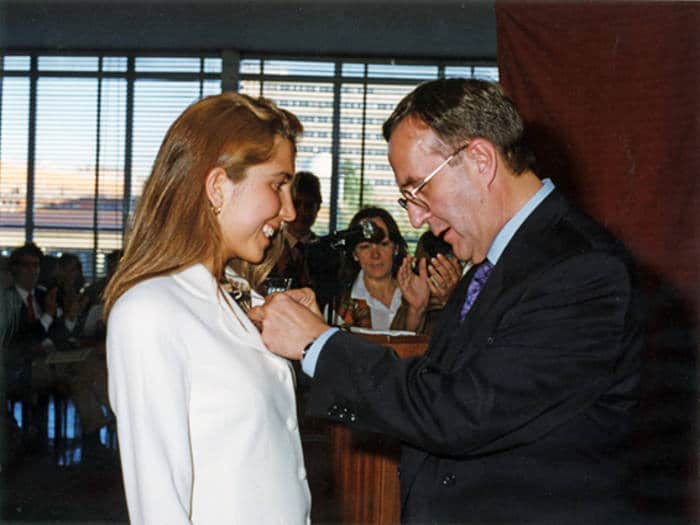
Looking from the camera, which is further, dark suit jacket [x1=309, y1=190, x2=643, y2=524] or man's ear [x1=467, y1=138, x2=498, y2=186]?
man's ear [x1=467, y1=138, x2=498, y2=186]

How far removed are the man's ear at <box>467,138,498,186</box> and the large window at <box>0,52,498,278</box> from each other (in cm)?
853

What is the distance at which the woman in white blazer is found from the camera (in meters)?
1.38

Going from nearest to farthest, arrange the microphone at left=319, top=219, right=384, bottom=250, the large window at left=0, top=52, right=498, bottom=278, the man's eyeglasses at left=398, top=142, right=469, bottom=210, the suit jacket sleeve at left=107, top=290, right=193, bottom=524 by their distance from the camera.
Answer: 1. the suit jacket sleeve at left=107, top=290, right=193, bottom=524
2. the man's eyeglasses at left=398, top=142, right=469, bottom=210
3. the microphone at left=319, top=219, right=384, bottom=250
4. the large window at left=0, top=52, right=498, bottom=278

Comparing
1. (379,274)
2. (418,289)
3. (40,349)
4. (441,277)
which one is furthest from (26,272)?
(441,277)

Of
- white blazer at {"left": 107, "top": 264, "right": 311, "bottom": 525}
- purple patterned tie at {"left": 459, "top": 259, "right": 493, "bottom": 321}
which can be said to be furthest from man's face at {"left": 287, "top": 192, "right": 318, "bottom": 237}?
white blazer at {"left": 107, "top": 264, "right": 311, "bottom": 525}

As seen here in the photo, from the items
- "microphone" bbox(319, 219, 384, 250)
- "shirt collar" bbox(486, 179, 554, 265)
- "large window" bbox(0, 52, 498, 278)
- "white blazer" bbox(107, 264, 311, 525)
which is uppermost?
"large window" bbox(0, 52, 498, 278)

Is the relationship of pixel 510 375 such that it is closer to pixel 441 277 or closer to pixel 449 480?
pixel 449 480

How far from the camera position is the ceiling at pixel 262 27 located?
8.60 meters

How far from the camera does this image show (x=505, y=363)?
4.77 feet

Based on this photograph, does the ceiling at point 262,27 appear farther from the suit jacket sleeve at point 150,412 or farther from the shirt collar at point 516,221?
the suit jacket sleeve at point 150,412

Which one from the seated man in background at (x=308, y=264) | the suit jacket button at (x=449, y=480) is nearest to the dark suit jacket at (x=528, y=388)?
the suit jacket button at (x=449, y=480)

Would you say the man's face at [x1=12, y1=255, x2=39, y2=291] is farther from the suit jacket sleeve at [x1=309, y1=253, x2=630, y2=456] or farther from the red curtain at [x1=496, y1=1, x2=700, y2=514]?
the suit jacket sleeve at [x1=309, y1=253, x2=630, y2=456]

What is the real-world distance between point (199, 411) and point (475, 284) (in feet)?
2.17

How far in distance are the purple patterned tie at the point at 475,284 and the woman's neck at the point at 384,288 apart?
220 centimetres
